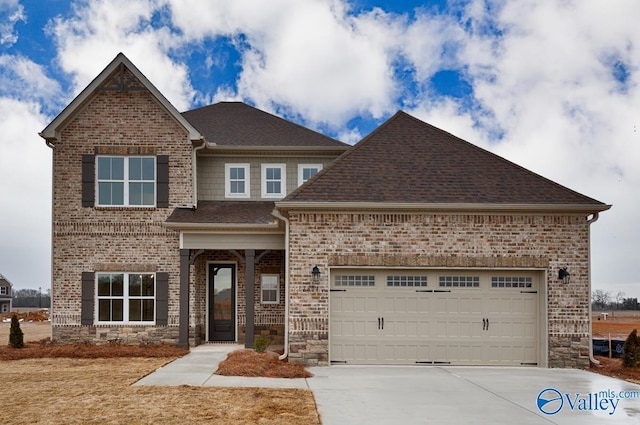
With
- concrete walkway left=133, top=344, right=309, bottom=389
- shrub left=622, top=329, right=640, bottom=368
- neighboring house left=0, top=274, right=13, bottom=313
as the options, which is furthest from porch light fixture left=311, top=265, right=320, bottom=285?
neighboring house left=0, top=274, right=13, bottom=313

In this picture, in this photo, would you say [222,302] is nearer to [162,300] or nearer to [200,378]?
[162,300]

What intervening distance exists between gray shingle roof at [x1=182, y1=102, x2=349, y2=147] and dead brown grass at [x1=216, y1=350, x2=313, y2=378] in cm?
756

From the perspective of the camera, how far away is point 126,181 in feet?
55.5

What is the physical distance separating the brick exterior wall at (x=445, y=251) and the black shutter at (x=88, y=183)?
671 cm

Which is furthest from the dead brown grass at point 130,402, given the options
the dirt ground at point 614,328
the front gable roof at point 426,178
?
the dirt ground at point 614,328

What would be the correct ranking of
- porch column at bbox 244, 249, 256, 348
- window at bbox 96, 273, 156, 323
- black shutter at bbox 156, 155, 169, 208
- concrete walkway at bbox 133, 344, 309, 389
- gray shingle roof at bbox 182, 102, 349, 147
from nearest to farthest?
concrete walkway at bbox 133, 344, 309, 389
porch column at bbox 244, 249, 256, 348
window at bbox 96, 273, 156, 323
black shutter at bbox 156, 155, 169, 208
gray shingle roof at bbox 182, 102, 349, 147

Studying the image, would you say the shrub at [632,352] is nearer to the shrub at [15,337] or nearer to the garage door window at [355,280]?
the garage door window at [355,280]

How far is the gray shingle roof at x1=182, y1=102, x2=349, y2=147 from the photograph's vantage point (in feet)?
61.7

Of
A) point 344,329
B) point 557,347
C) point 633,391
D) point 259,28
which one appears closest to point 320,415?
point 344,329

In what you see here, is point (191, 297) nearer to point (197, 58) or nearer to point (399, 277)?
point (399, 277)

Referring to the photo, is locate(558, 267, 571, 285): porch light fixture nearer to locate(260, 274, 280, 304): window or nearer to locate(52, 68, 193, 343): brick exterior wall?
locate(260, 274, 280, 304): window

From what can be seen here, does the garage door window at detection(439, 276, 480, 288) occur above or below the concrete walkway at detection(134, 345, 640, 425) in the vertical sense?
above

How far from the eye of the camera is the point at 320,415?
342 inches

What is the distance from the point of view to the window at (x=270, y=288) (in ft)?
58.2
